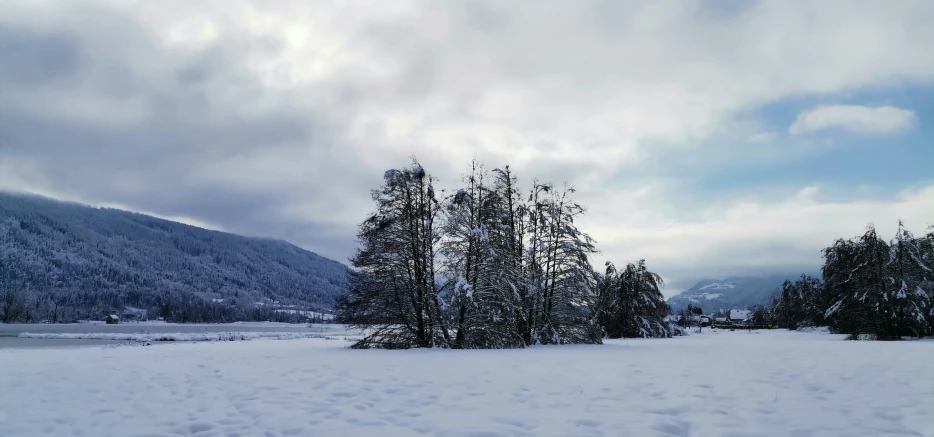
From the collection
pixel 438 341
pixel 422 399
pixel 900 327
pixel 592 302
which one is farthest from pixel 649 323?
pixel 422 399

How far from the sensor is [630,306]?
4609 centimetres

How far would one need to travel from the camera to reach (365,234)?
22.9 metres

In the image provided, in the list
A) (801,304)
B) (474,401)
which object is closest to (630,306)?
(474,401)

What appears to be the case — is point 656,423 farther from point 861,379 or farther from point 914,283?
point 914,283

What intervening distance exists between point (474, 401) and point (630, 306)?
136 ft

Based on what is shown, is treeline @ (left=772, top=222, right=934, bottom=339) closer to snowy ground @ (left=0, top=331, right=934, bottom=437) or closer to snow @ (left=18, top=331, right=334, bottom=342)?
snowy ground @ (left=0, top=331, right=934, bottom=437)

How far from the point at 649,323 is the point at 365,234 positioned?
34.1 meters

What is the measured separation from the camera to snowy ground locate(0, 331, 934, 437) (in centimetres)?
627

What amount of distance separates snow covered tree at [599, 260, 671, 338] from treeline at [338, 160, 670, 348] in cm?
2069

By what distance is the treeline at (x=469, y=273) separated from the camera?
860 inches

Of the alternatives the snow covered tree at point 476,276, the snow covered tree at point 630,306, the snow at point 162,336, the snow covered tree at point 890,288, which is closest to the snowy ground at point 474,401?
the snow covered tree at point 476,276

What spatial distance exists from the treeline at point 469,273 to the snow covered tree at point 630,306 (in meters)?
20.7

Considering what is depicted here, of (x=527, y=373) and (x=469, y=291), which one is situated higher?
(x=469, y=291)

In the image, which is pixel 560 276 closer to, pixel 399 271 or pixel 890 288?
pixel 399 271
